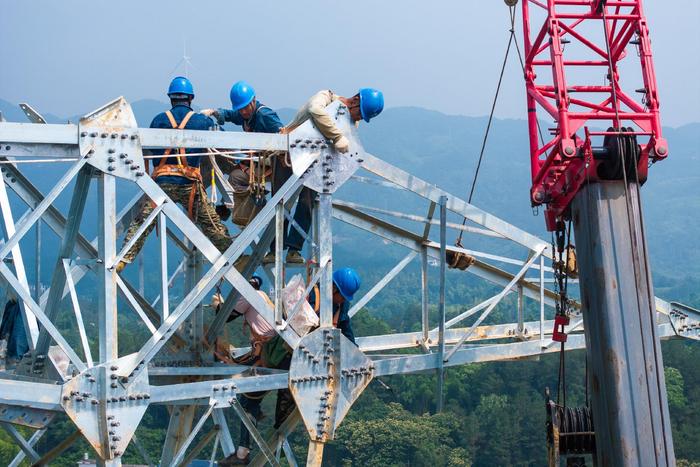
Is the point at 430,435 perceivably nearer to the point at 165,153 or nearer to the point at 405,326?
the point at 405,326

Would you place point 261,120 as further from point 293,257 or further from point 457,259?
point 457,259

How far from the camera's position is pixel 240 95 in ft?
55.0

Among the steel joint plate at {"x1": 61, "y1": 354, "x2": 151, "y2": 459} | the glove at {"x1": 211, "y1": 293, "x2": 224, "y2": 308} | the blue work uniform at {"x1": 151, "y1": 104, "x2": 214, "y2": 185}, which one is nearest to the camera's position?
the steel joint plate at {"x1": 61, "y1": 354, "x2": 151, "y2": 459}

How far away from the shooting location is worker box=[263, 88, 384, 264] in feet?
51.2

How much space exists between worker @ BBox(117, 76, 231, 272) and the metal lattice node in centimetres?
57

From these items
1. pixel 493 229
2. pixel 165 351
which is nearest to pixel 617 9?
pixel 493 229

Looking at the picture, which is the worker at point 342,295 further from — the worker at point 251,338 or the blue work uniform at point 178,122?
the blue work uniform at point 178,122

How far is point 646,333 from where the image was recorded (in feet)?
Result: 50.3

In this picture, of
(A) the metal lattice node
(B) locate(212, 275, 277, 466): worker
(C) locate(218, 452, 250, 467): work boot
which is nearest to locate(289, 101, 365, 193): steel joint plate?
(A) the metal lattice node

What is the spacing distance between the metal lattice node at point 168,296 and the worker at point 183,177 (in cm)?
57

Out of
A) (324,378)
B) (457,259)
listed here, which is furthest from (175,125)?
(457,259)

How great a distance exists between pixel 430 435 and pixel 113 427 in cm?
7498

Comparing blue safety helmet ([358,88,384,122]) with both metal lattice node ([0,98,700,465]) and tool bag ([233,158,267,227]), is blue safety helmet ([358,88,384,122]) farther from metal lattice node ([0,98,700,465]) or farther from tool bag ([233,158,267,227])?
tool bag ([233,158,267,227])

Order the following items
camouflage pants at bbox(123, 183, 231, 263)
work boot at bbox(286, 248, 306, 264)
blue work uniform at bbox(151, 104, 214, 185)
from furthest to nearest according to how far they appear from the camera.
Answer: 1. work boot at bbox(286, 248, 306, 264)
2. camouflage pants at bbox(123, 183, 231, 263)
3. blue work uniform at bbox(151, 104, 214, 185)
